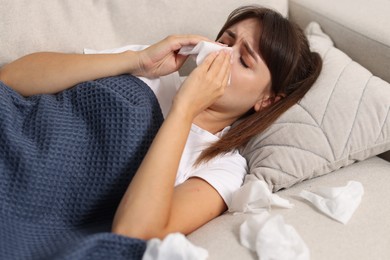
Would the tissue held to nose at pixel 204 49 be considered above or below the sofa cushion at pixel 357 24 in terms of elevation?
above

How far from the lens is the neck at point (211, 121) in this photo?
4.28ft

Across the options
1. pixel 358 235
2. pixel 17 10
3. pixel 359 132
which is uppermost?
pixel 17 10

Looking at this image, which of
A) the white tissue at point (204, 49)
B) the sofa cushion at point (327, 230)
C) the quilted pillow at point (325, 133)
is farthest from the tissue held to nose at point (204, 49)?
the sofa cushion at point (327, 230)

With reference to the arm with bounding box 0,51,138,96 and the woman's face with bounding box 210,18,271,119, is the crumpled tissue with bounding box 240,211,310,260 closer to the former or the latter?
the woman's face with bounding box 210,18,271,119

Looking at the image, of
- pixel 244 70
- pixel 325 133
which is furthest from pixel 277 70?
pixel 325 133

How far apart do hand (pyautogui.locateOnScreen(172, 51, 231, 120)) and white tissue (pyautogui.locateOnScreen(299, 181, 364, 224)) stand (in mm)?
334

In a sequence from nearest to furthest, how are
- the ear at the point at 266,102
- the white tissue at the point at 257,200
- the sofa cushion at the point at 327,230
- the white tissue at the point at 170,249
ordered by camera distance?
1. the white tissue at the point at 170,249
2. the sofa cushion at the point at 327,230
3. the white tissue at the point at 257,200
4. the ear at the point at 266,102

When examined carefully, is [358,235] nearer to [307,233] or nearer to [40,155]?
[307,233]

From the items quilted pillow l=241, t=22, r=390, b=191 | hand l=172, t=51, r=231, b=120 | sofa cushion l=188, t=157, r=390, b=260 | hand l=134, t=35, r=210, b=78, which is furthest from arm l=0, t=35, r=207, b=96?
sofa cushion l=188, t=157, r=390, b=260

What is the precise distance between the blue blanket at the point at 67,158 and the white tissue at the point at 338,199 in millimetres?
426

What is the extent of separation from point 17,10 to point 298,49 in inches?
30.9

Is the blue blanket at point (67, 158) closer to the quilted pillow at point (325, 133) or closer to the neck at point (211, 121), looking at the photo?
the neck at point (211, 121)

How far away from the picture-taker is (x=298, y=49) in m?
1.29

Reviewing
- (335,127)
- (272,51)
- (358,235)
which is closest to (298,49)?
(272,51)
